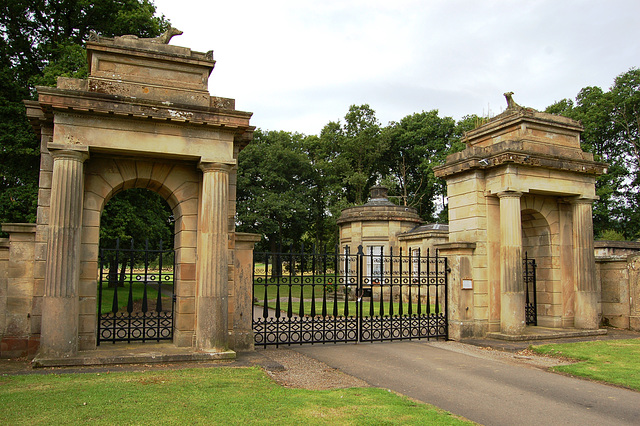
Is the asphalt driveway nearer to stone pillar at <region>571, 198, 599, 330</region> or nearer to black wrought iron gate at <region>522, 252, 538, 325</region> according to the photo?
black wrought iron gate at <region>522, 252, 538, 325</region>

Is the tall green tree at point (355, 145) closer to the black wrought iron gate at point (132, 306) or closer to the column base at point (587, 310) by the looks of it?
the black wrought iron gate at point (132, 306)

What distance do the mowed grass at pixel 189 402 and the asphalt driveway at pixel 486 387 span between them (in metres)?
0.75

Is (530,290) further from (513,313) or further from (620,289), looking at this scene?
(513,313)

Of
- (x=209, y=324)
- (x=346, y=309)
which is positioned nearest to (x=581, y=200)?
(x=346, y=309)

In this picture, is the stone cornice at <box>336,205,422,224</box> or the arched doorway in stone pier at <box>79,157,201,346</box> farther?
the stone cornice at <box>336,205,422,224</box>

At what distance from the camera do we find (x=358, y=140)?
40.4 metres

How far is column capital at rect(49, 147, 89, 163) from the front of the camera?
8.34 m

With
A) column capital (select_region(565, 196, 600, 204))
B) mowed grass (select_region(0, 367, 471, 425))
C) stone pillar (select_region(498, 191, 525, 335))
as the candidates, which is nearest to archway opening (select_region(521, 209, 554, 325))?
column capital (select_region(565, 196, 600, 204))

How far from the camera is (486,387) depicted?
7.56 m

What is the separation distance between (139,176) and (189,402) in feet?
16.2

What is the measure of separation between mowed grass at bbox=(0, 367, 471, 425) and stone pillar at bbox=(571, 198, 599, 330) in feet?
27.1

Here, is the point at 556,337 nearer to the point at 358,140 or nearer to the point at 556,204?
the point at 556,204

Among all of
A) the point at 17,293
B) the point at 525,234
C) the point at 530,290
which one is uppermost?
the point at 525,234

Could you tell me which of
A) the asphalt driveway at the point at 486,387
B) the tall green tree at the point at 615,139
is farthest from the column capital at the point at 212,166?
the tall green tree at the point at 615,139
